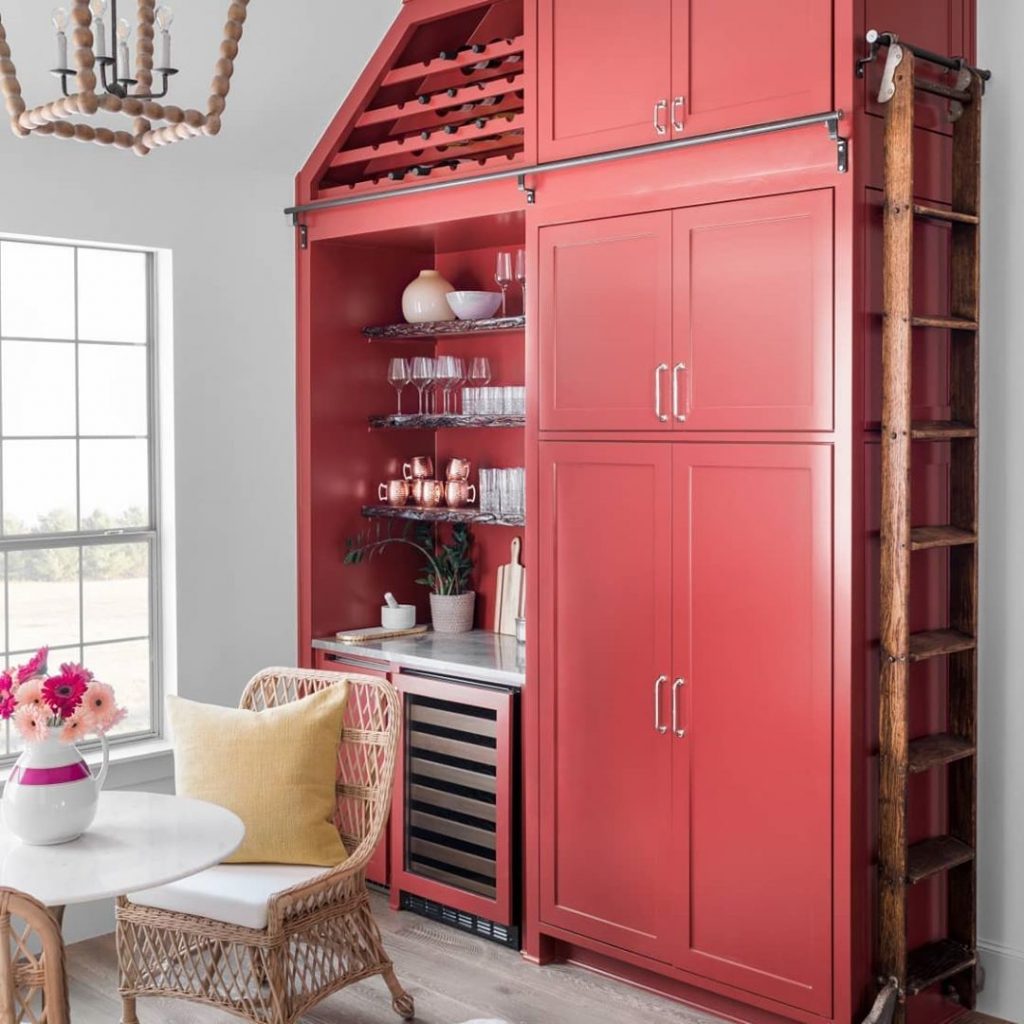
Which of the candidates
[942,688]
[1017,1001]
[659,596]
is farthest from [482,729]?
[1017,1001]

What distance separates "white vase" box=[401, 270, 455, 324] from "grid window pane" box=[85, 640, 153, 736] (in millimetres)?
1475

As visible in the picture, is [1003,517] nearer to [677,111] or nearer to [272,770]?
[677,111]

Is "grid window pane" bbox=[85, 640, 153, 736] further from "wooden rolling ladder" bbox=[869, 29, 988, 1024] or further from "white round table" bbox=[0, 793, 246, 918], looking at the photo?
"wooden rolling ladder" bbox=[869, 29, 988, 1024]

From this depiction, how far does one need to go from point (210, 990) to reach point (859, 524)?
6.53 feet

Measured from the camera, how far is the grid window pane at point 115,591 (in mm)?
4148

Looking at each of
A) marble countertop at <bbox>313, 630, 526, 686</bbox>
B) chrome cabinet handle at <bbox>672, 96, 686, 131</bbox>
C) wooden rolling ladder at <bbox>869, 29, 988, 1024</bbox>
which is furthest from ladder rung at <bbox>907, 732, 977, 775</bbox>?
chrome cabinet handle at <bbox>672, 96, 686, 131</bbox>

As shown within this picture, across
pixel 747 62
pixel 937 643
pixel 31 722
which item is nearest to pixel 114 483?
pixel 31 722

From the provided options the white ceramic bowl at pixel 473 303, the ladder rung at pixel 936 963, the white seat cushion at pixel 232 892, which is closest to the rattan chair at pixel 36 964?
the white seat cushion at pixel 232 892

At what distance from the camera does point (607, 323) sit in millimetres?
3502

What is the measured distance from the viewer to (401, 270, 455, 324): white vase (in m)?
4.47

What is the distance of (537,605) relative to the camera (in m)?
3.72

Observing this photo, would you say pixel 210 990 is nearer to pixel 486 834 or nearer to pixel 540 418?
pixel 486 834

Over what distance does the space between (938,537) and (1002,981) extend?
123cm

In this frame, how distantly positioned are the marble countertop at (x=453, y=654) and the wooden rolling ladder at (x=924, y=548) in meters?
1.20
